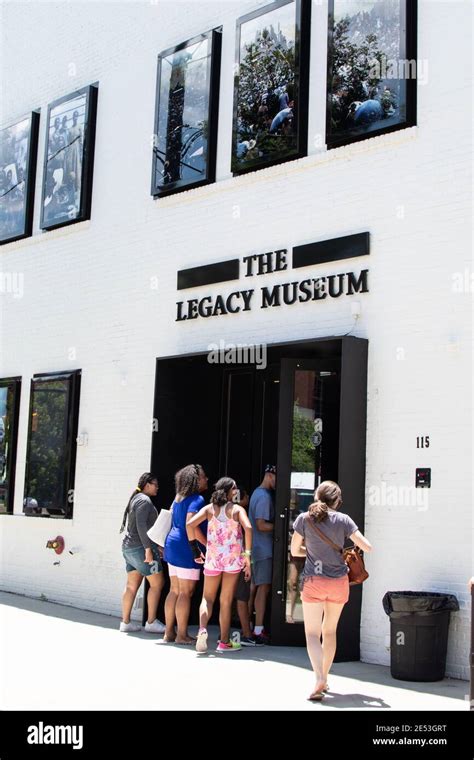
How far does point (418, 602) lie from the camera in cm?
810

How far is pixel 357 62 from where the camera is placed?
997 cm

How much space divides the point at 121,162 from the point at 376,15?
4700mm

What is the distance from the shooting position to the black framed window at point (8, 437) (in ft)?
47.4

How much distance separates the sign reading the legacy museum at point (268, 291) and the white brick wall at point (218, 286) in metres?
0.11

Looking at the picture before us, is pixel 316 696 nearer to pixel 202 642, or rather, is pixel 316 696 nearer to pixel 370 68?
pixel 202 642

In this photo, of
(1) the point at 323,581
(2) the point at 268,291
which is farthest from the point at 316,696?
(2) the point at 268,291

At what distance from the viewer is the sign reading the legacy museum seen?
9.83 m

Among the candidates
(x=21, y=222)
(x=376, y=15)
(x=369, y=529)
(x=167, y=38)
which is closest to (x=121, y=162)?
(x=167, y=38)

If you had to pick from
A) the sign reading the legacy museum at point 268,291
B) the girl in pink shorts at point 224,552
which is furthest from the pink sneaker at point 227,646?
the sign reading the legacy museum at point 268,291

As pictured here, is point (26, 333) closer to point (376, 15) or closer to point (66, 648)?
point (66, 648)

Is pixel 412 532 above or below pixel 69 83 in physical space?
below

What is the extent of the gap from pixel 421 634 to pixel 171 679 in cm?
216

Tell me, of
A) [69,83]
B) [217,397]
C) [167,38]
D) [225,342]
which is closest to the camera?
[225,342]

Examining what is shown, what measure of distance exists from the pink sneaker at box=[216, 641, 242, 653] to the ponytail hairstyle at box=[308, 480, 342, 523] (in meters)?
2.69
